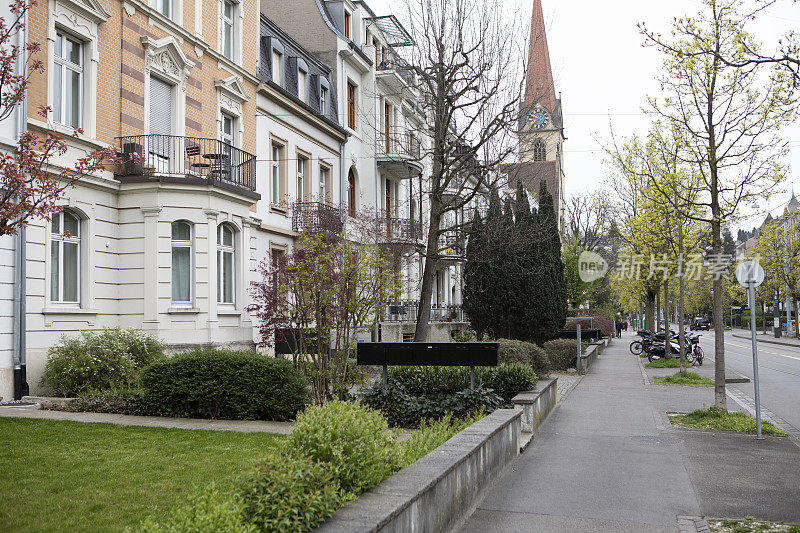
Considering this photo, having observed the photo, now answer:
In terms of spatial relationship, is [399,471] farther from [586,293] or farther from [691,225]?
[586,293]

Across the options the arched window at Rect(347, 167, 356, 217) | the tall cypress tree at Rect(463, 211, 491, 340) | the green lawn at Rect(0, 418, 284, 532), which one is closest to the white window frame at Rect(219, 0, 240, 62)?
the arched window at Rect(347, 167, 356, 217)

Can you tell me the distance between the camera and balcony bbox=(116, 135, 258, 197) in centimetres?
1672

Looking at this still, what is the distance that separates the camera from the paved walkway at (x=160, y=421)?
10.0 meters

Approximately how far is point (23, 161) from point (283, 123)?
18.0 metres

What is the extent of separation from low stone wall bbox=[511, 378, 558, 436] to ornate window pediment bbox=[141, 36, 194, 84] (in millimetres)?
11993

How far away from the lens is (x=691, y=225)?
26750 mm

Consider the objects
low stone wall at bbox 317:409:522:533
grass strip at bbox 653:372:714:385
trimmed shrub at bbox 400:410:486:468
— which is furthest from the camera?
grass strip at bbox 653:372:714:385

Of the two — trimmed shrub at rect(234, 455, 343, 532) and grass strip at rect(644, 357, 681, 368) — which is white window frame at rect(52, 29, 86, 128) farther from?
grass strip at rect(644, 357, 681, 368)

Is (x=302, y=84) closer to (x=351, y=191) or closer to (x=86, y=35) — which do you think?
(x=351, y=191)

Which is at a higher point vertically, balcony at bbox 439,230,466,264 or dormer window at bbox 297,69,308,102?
dormer window at bbox 297,69,308,102

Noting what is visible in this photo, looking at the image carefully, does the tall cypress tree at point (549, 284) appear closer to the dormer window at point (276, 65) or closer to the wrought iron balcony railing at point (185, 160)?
the dormer window at point (276, 65)

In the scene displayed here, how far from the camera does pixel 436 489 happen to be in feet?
17.0

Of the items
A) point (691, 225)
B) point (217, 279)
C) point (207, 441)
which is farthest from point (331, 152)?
point (207, 441)

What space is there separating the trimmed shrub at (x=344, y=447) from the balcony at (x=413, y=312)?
22.7 meters
